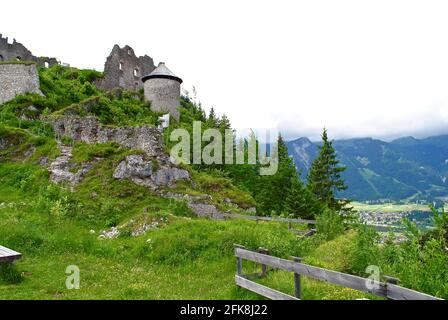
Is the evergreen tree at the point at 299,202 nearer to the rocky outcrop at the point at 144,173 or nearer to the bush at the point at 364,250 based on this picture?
the rocky outcrop at the point at 144,173

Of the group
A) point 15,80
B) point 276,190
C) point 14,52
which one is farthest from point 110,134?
point 14,52

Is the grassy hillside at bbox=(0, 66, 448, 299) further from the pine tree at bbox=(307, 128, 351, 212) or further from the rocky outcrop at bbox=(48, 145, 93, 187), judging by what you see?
the pine tree at bbox=(307, 128, 351, 212)

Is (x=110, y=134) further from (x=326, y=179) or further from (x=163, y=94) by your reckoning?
(x=163, y=94)

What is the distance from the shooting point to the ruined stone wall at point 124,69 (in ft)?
191

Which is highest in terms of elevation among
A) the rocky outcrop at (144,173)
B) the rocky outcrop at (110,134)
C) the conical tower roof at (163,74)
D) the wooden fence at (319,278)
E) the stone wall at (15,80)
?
the conical tower roof at (163,74)

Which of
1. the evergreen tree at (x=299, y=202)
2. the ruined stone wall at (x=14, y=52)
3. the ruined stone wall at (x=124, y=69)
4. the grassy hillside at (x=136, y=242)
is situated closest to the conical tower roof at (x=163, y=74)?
the ruined stone wall at (x=124, y=69)

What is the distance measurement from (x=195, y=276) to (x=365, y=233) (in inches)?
216

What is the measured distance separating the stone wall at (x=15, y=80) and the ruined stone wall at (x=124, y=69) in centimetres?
1777

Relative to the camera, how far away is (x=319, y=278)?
7020 mm

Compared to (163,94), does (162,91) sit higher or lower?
higher

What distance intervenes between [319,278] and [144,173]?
1620cm

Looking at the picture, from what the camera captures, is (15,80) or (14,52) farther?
→ (14,52)

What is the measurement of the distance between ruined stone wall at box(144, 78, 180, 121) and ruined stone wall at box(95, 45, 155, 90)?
7.60 metres
